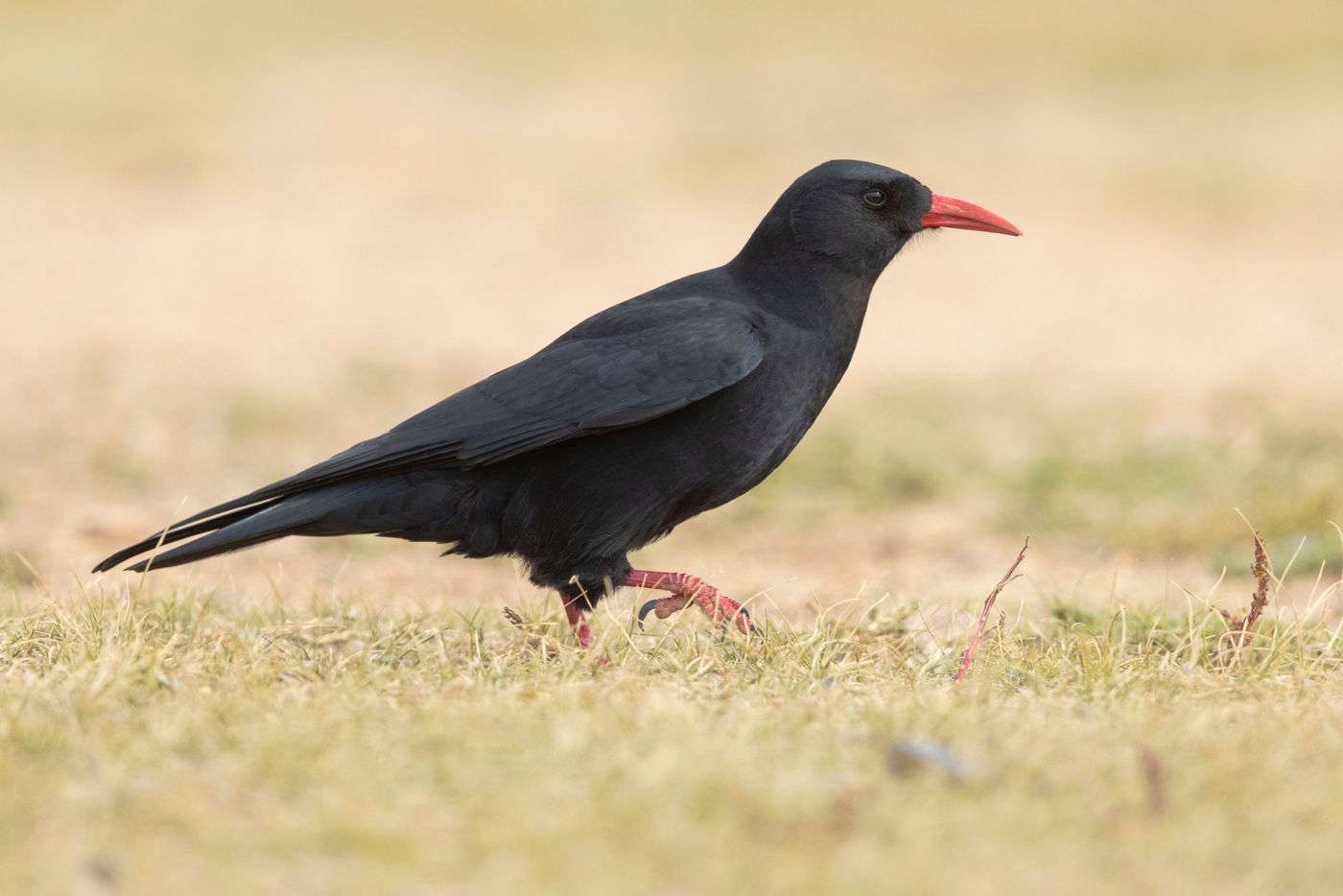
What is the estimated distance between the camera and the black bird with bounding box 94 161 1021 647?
4.38m

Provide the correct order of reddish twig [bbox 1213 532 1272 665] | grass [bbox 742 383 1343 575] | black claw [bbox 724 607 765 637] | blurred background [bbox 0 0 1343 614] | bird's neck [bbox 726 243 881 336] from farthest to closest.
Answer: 1. blurred background [bbox 0 0 1343 614]
2. grass [bbox 742 383 1343 575]
3. bird's neck [bbox 726 243 881 336]
4. black claw [bbox 724 607 765 637]
5. reddish twig [bbox 1213 532 1272 665]

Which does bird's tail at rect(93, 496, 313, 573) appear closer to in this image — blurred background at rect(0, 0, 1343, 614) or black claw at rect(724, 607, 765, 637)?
blurred background at rect(0, 0, 1343, 614)

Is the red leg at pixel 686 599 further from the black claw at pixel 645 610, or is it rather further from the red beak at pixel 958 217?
the red beak at pixel 958 217

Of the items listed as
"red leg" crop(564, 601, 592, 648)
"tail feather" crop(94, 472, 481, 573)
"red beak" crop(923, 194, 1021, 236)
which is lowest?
"red leg" crop(564, 601, 592, 648)

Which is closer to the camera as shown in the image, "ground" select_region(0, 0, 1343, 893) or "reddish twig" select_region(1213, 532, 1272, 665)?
"ground" select_region(0, 0, 1343, 893)

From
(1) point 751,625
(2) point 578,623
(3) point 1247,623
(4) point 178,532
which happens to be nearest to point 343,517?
(4) point 178,532

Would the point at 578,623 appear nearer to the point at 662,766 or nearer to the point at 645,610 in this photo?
the point at 645,610

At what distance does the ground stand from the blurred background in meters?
0.06

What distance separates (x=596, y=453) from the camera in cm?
448

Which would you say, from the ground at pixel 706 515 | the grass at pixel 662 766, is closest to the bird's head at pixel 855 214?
the ground at pixel 706 515

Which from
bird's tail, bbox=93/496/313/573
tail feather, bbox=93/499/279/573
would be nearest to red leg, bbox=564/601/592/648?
bird's tail, bbox=93/496/313/573

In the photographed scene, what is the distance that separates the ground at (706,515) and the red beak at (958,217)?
121 cm

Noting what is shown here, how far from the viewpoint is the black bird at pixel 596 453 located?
172 inches

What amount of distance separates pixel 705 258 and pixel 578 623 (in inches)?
419
